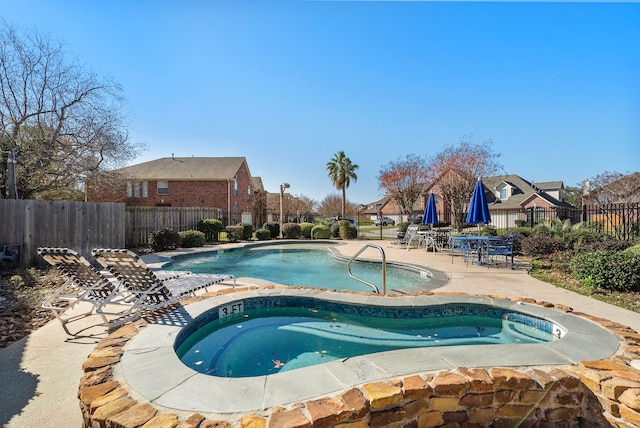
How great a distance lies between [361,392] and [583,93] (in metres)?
11.6

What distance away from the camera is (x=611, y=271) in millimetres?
6328

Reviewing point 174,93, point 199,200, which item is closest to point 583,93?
point 174,93

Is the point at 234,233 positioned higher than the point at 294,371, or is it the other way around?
the point at 234,233

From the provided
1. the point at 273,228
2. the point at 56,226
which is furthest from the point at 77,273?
the point at 273,228

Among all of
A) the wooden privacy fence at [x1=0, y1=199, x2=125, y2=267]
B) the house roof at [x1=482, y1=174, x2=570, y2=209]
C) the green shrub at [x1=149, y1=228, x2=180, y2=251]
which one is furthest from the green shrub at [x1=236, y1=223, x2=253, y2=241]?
the house roof at [x1=482, y1=174, x2=570, y2=209]

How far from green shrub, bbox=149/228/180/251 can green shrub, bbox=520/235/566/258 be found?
45.4 ft

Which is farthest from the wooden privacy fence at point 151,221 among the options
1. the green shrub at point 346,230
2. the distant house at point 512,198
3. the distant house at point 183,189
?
the distant house at point 512,198

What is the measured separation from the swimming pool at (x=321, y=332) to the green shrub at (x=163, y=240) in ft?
30.9

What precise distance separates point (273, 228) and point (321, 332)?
624 inches

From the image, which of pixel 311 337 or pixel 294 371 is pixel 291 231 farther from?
pixel 294 371

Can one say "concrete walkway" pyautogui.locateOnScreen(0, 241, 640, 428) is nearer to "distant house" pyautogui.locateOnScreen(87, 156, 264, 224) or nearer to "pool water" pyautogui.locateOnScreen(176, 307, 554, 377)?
"pool water" pyautogui.locateOnScreen(176, 307, 554, 377)

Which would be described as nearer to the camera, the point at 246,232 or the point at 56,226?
the point at 56,226

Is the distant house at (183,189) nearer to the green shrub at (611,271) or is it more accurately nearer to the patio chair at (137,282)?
the patio chair at (137,282)

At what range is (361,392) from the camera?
7.16ft
